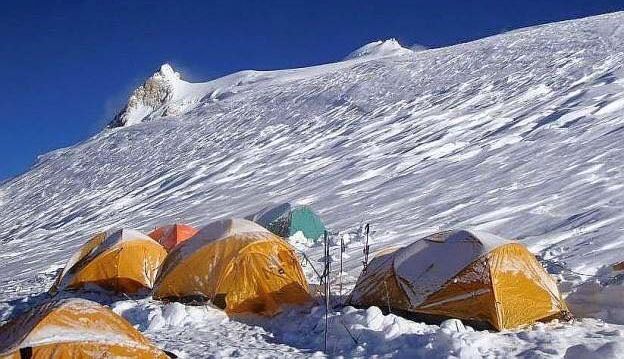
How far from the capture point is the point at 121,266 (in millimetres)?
13609

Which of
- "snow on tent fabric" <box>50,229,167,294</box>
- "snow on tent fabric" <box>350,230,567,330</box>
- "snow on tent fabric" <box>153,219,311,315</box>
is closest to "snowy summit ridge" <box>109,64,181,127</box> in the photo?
"snow on tent fabric" <box>50,229,167,294</box>

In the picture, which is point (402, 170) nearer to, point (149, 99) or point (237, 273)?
point (237, 273)

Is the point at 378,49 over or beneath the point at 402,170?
over

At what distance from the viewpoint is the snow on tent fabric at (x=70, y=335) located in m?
A: 6.84

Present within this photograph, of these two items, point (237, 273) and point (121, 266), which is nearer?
point (237, 273)

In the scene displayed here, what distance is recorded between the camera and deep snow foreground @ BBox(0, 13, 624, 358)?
10353 mm

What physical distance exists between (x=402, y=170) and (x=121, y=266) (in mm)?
11493

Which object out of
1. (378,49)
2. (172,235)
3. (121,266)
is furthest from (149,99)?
(121,266)

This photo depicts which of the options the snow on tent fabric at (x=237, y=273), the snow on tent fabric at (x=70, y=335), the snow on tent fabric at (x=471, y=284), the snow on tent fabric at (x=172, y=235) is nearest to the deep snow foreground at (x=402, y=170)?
the snow on tent fabric at (x=471, y=284)

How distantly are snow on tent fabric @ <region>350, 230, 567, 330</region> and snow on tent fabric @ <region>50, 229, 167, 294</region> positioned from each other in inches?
213

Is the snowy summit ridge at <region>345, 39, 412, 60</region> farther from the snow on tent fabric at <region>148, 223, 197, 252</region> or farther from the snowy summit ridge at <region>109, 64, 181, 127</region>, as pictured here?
the snow on tent fabric at <region>148, 223, 197, 252</region>

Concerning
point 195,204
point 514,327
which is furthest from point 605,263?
point 195,204

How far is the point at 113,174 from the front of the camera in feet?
133

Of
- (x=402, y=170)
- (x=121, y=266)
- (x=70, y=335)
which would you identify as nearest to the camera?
(x=70, y=335)
